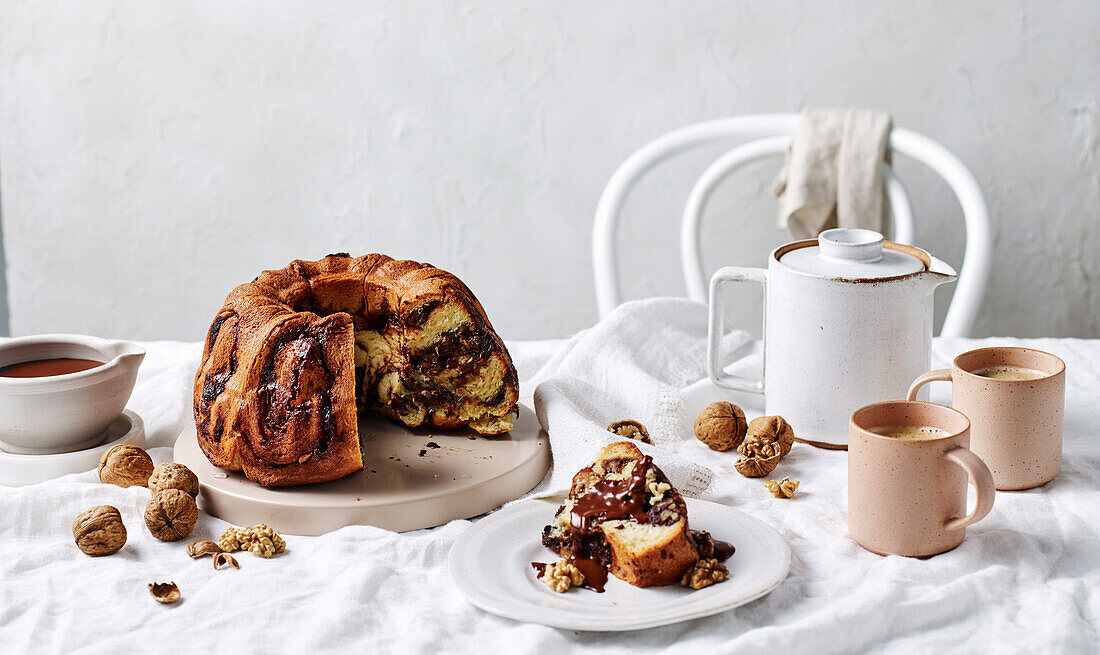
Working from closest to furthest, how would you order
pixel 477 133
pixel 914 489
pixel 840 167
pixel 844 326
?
pixel 914 489 < pixel 844 326 < pixel 840 167 < pixel 477 133

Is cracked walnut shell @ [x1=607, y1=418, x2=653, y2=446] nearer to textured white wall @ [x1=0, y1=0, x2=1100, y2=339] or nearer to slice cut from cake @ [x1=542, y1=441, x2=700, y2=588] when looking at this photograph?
slice cut from cake @ [x1=542, y1=441, x2=700, y2=588]

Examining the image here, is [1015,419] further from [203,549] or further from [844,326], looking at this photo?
[203,549]

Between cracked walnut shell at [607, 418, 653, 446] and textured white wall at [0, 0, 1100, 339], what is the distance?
1.28 meters

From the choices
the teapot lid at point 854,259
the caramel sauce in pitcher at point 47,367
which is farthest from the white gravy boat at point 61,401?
the teapot lid at point 854,259

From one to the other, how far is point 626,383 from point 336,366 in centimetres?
46

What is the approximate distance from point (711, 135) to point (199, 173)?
131 centimetres

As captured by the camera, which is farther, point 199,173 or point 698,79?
point 199,173

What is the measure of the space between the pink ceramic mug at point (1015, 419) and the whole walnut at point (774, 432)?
0.51 ft

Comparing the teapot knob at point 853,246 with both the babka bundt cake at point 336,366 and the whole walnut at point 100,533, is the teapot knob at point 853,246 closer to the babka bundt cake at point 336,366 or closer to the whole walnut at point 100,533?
the babka bundt cake at point 336,366

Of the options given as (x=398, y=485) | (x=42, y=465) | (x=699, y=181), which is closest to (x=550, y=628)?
(x=398, y=485)

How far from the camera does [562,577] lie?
936 millimetres

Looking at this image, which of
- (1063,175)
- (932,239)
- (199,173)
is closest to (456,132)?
(199,173)

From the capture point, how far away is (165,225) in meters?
2.72

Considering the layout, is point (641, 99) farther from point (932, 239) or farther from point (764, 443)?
point (764, 443)
